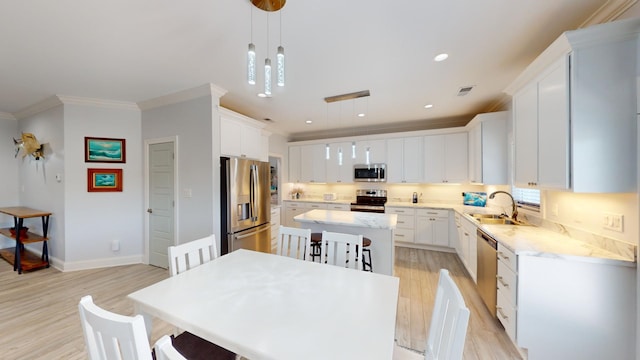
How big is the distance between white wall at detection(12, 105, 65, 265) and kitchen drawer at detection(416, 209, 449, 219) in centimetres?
587

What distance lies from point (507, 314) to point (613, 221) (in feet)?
3.45

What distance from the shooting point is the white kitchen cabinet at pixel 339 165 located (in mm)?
5375

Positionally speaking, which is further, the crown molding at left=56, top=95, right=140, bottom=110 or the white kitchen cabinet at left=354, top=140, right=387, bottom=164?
the white kitchen cabinet at left=354, top=140, right=387, bottom=164

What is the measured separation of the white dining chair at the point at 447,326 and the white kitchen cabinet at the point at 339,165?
422 centimetres

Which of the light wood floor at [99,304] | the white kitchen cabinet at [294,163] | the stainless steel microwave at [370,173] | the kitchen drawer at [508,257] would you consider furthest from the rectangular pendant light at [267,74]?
the white kitchen cabinet at [294,163]

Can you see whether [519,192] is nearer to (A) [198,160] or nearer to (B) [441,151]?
(B) [441,151]

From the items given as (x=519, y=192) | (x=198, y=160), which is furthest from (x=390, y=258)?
(x=198, y=160)

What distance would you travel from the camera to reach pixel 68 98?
338 centimetres

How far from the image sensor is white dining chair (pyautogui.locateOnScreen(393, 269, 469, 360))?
0.84 meters

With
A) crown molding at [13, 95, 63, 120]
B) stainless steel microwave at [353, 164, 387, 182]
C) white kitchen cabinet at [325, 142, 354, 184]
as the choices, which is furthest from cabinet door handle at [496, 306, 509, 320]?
crown molding at [13, 95, 63, 120]

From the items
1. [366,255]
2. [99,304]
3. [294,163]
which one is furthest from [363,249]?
[294,163]

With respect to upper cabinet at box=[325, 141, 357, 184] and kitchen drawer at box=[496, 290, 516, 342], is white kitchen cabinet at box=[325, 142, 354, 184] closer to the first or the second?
upper cabinet at box=[325, 141, 357, 184]

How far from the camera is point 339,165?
5.36m

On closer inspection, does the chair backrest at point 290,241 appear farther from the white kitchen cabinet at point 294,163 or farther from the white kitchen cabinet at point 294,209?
the white kitchen cabinet at point 294,163
